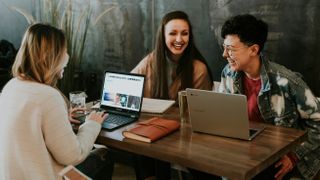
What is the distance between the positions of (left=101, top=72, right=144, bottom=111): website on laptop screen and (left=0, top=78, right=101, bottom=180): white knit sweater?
570 mm

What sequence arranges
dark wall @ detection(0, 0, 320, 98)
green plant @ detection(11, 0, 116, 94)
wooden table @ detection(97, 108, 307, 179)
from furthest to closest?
1. green plant @ detection(11, 0, 116, 94)
2. dark wall @ detection(0, 0, 320, 98)
3. wooden table @ detection(97, 108, 307, 179)

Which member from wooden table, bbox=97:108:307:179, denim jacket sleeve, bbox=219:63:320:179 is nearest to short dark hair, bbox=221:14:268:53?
denim jacket sleeve, bbox=219:63:320:179

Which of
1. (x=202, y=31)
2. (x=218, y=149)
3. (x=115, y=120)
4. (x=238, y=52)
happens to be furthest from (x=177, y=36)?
(x=218, y=149)

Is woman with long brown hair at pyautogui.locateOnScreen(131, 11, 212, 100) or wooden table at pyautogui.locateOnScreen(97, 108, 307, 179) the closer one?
wooden table at pyautogui.locateOnScreen(97, 108, 307, 179)

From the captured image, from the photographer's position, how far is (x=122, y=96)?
85.2 inches

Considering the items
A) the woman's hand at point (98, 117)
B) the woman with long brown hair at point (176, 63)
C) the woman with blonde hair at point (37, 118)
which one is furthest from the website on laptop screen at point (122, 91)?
the woman with blonde hair at point (37, 118)

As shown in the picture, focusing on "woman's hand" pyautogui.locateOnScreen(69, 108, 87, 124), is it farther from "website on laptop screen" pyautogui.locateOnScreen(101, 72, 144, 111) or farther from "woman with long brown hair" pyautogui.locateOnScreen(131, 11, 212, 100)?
"woman with long brown hair" pyautogui.locateOnScreen(131, 11, 212, 100)

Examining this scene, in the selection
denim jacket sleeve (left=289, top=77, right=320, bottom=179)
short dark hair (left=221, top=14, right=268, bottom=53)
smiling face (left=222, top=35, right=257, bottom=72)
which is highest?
short dark hair (left=221, top=14, right=268, bottom=53)

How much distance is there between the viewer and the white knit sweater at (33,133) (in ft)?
4.97

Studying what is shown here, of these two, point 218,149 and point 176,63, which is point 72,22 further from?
point 218,149

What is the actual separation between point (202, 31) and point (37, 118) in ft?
5.32

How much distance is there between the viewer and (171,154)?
1.53 meters

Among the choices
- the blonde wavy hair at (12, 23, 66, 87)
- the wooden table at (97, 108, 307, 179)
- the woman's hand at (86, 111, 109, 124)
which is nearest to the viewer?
the wooden table at (97, 108, 307, 179)

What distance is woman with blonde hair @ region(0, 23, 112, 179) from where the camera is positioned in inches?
59.8
